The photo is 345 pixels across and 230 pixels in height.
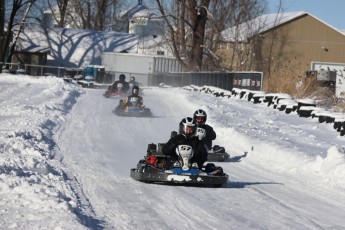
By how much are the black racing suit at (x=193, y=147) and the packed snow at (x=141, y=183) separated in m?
0.64

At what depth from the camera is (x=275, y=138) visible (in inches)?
703

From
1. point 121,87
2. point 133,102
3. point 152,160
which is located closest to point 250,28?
point 121,87

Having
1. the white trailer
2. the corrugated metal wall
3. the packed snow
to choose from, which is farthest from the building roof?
the packed snow

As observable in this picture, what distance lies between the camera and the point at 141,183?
10.8 meters

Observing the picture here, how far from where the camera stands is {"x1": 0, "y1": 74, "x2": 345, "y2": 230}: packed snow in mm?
7816

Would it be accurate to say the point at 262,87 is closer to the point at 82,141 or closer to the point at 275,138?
the point at 275,138

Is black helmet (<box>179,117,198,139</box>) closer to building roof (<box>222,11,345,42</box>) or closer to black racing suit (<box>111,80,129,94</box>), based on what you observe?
black racing suit (<box>111,80,129,94</box>)

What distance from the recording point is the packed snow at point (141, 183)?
25.6 feet

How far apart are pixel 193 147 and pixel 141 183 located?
1003 millimetres

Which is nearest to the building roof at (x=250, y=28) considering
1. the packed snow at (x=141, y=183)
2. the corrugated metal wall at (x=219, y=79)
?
the corrugated metal wall at (x=219, y=79)

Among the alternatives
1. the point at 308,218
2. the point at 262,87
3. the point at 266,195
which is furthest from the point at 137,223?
the point at 262,87

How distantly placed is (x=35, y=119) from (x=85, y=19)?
79372 millimetres

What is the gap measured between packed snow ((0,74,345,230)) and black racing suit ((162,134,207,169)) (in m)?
0.64

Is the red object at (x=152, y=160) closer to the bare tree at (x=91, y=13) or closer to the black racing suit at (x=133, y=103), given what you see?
the black racing suit at (x=133, y=103)
